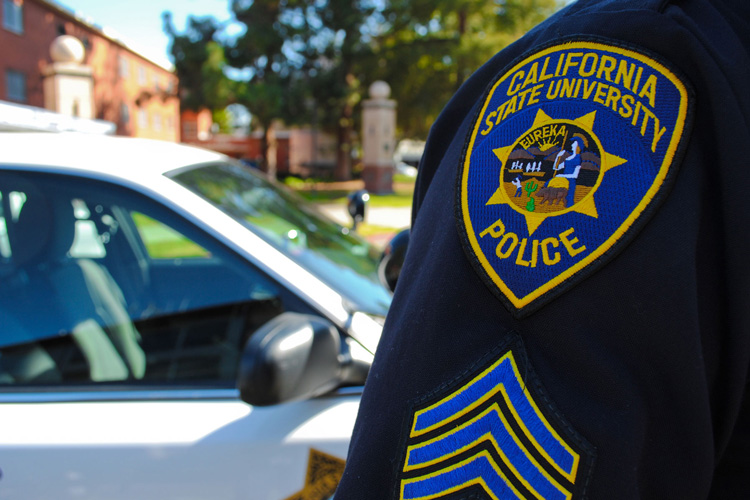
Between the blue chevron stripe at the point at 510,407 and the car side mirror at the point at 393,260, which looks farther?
the car side mirror at the point at 393,260

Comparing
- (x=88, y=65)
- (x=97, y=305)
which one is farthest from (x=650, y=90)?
(x=88, y=65)

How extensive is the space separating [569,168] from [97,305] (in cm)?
168

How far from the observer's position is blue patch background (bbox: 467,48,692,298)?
0.54 m

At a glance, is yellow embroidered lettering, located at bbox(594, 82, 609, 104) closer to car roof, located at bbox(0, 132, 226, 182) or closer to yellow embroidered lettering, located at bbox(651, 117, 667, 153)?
yellow embroidered lettering, located at bbox(651, 117, 667, 153)

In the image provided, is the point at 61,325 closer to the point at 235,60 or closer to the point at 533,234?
the point at 533,234

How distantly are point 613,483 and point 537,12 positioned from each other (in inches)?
921

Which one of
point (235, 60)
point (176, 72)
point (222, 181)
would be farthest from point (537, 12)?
point (222, 181)

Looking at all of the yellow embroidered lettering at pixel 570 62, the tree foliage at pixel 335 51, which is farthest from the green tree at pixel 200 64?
the yellow embroidered lettering at pixel 570 62

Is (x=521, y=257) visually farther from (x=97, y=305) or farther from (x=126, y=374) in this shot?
(x=97, y=305)

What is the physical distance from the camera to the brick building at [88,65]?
66.9 ft

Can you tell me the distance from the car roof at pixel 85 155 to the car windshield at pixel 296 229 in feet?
0.32

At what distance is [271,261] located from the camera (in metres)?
1.70

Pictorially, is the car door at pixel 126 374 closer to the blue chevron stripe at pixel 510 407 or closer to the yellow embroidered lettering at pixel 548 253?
the blue chevron stripe at pixel 510 407

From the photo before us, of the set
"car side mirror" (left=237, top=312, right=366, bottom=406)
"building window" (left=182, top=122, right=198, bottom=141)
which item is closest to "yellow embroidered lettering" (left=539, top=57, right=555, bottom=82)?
"car side mirror" (left=237, top=312, right=366, bottom=406)
